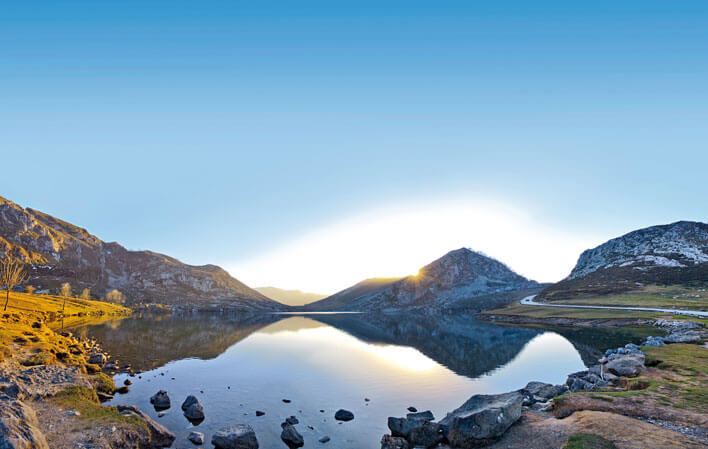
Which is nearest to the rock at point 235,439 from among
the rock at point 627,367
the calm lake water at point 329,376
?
the calm lake water at point 329,376

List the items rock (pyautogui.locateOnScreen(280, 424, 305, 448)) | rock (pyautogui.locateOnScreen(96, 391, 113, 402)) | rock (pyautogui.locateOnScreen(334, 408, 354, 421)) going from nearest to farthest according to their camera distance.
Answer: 1. rock (pyautogui.locateOnScreen(280, 424, 305, 448))
2. rock (pyautogui.locateOnScreen(334, 408, 354, 421))
3. rock (pyautogui.locateOnScreen(96, 391, 113, 402))

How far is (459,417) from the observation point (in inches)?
1092

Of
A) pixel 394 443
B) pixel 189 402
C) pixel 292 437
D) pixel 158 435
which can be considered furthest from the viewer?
pixel 189 402

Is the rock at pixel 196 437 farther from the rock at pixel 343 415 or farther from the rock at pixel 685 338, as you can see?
the rock at pixel 685 338

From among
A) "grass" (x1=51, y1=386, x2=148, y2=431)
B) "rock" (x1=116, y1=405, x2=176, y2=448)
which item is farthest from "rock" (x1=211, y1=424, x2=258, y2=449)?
"grass" (x1=51, y1=386, x2=148, y2=431)

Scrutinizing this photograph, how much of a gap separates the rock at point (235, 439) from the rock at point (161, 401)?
13.7 meters

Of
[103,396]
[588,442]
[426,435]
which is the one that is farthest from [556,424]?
[103,396]

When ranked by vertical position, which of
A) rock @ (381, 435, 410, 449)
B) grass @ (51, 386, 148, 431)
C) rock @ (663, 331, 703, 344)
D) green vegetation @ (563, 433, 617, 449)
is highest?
green vegetation @ (563, 433, 617, 449)

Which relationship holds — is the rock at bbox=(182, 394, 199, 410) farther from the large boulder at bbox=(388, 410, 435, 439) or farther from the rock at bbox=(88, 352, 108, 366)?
the rock at bbox=(88, 352, 108, 366)

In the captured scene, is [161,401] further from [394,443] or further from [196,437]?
[394,443]

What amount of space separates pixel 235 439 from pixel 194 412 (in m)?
10.4

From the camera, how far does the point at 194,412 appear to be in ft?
115

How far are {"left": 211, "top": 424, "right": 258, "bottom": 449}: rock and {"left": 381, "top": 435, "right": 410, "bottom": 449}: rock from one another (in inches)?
445

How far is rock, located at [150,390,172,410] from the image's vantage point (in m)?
38.1
